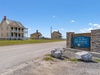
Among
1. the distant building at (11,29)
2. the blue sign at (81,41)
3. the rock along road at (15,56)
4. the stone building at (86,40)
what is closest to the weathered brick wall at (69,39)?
the stone building at (86,40)

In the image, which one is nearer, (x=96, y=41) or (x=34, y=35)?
(x=96, y=41)

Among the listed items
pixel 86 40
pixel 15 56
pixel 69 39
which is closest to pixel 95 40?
pixel 86 40

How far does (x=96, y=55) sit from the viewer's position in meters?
12.1

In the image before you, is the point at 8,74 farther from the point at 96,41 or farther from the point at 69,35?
the point at 69,35

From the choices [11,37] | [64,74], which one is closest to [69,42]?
[64,74]

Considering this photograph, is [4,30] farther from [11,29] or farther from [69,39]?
[69,39]

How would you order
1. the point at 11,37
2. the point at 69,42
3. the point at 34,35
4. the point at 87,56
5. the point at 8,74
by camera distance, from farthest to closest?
1. the point at 34,35
2. the point at 11,37
3. the point at 69,42
4. the point at 87,56
5. the point at 8,74

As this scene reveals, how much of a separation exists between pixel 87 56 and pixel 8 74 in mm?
5838

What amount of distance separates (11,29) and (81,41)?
52605 millimetres

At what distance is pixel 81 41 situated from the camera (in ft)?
50.6

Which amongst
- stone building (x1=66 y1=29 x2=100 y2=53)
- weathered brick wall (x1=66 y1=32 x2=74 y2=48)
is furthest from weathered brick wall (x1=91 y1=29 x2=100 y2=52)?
weathered brick wall (x1=66 y1=32 x2=74 y2=48)

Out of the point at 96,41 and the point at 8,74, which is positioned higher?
the point at 96,41

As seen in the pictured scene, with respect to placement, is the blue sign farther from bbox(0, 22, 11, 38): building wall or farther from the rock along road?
bbox(0, 22, 11, 38): building wall

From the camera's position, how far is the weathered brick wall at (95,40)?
13428 millimetres
